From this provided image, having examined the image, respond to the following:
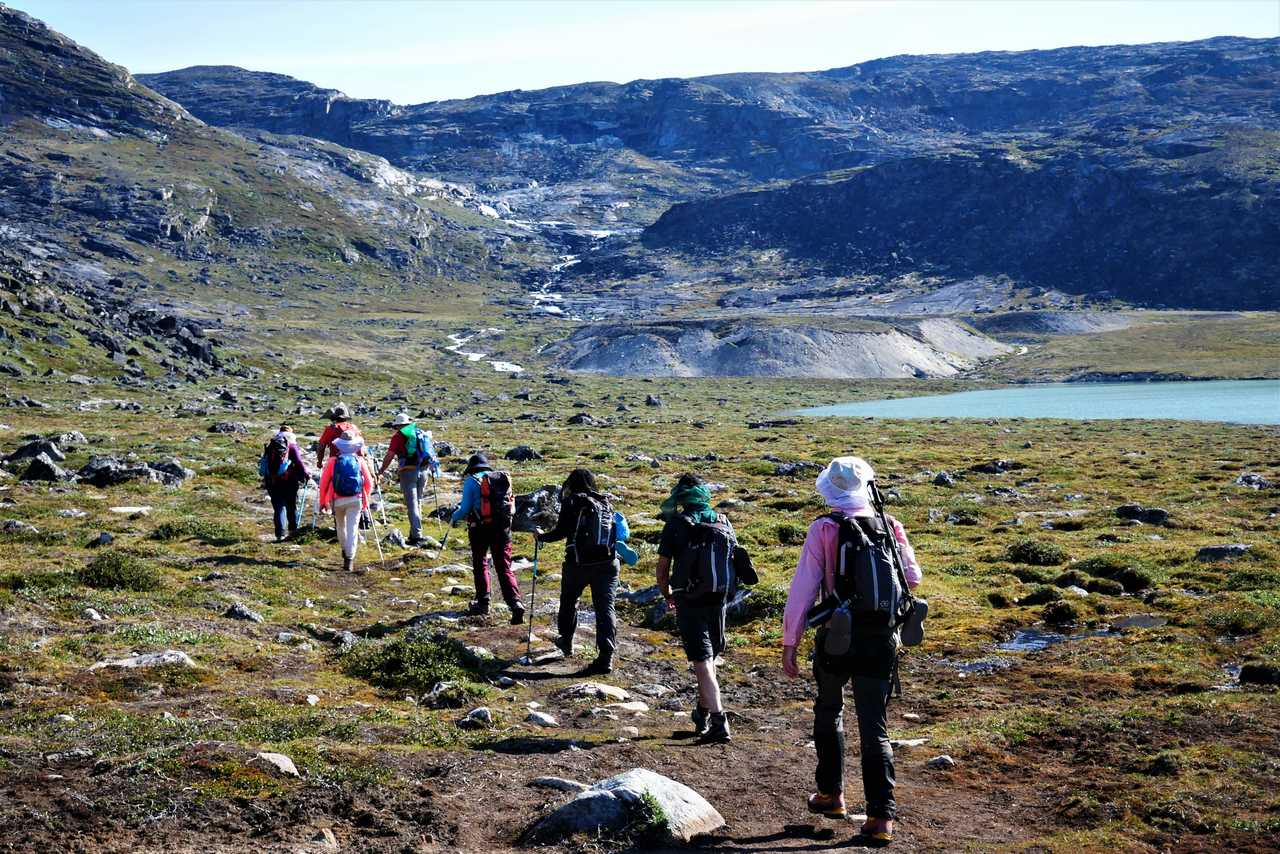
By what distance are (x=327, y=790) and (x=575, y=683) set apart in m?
5.03

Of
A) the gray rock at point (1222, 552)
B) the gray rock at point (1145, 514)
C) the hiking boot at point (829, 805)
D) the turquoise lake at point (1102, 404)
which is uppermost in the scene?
the hiking boot at point (829, 805)

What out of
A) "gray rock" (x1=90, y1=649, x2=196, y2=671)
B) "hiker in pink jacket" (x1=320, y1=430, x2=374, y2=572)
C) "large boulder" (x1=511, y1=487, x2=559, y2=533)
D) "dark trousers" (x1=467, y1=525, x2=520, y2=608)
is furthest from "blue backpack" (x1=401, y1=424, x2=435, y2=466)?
"gray rock" (x1=90, y1=649, x2=196, y2=671)

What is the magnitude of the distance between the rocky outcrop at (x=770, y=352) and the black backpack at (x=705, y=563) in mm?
151465

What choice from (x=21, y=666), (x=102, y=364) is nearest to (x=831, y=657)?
(x=21, y=666)

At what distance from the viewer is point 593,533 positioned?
515 inches

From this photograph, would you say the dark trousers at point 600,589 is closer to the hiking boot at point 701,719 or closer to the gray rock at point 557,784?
the hiking boot at point 701,719

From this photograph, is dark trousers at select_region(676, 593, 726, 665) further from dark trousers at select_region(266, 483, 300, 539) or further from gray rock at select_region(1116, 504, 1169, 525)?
gray rock at select_region(1116, 504, 1169, 525)

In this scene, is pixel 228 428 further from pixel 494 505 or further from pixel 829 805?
pixel 829 805

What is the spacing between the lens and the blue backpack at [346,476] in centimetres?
1864

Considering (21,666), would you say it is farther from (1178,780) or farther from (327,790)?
(1178,780)

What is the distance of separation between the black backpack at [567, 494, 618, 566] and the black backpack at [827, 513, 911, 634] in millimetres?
5304

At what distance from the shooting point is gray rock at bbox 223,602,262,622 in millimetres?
14188

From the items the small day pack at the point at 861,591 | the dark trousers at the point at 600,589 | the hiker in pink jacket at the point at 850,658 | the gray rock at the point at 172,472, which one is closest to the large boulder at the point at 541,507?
the dark trousers at the point at 600,589

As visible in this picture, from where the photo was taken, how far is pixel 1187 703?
11.4m
